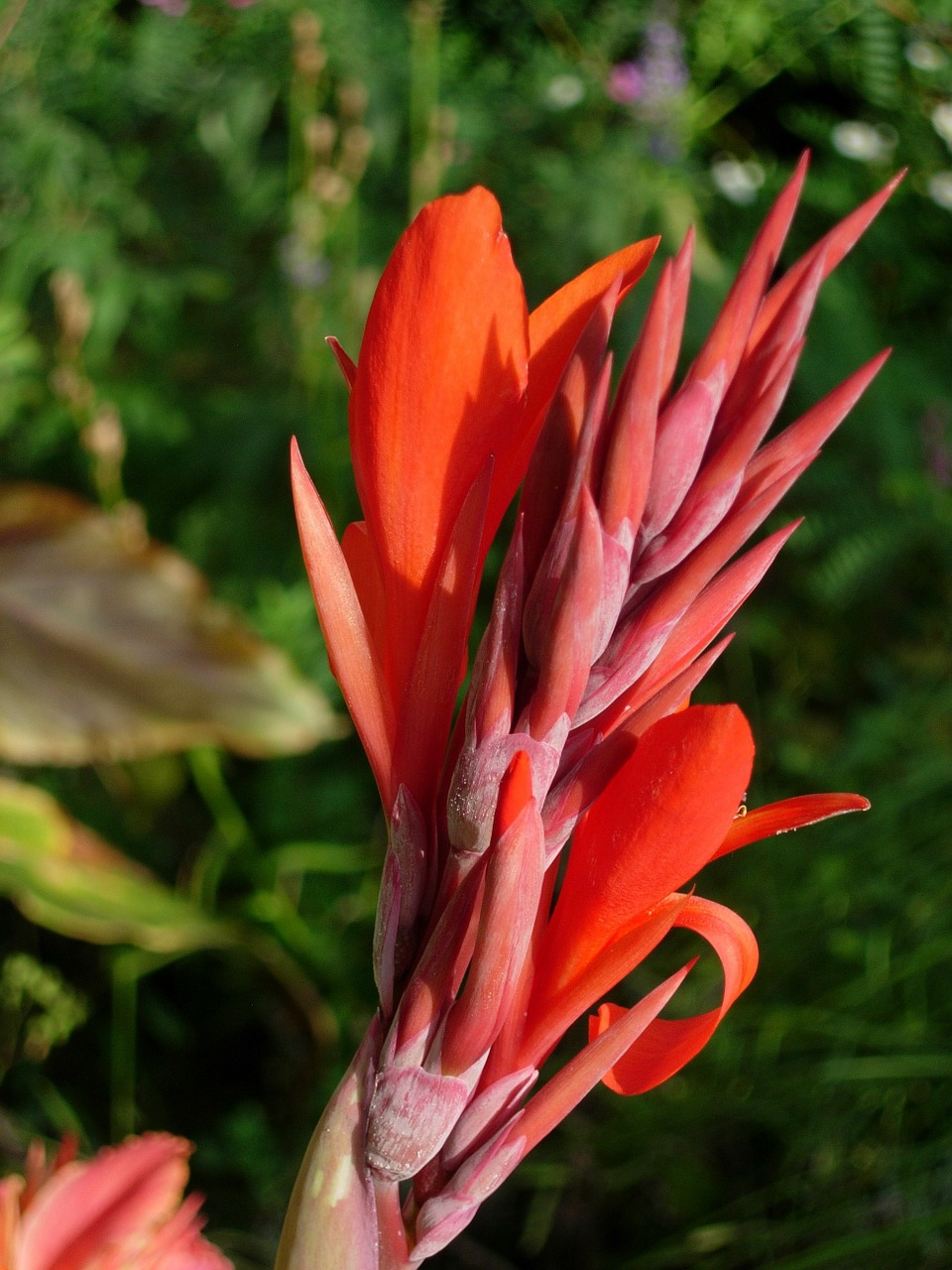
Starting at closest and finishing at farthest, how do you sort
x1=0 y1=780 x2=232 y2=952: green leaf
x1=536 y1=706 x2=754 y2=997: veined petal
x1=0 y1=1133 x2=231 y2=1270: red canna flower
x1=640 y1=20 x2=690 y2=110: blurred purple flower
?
x1=536 y1=706 x2=754 y2=997: veined petal
x1=0 y1=1133 x2=231 y2=1270: red canna flower
x1=0 y1=780 x2=232 y2=952: green leaf
x1=640 y1=20 x2=690 y2=110: blurred purple flower

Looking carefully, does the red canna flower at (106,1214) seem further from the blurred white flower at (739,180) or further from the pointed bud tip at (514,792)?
the blurred white flower at (739,180)

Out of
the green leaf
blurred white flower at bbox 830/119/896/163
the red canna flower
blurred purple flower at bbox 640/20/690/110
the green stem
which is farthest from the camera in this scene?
blurred white flower at bbox 830/119/896/163

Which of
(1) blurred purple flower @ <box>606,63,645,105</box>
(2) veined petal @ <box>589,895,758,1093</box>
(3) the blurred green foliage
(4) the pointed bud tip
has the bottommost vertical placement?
(3) the blurred green foliage

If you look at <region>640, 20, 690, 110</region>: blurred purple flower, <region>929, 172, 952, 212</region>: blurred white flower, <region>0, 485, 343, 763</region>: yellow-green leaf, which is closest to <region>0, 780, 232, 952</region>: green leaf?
<region>0, 485, 343, 763</region>: yellow-green leaf

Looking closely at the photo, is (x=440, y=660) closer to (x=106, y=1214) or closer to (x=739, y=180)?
(x=106, y=1214)

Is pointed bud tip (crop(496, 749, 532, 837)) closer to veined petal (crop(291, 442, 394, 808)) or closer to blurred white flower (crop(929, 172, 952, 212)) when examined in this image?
veined petal (crop(291, 442, 394, 808))

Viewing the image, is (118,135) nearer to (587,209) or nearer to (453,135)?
(453,135)

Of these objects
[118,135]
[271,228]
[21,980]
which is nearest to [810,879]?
[21,980]
